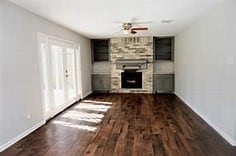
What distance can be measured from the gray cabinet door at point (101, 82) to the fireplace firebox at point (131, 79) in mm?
668

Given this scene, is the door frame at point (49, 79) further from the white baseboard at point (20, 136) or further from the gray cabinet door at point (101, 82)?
the gray cabinet door at point (101, 82)

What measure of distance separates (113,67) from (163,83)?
89.8 inches

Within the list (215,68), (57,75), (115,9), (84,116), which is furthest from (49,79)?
(215,68)

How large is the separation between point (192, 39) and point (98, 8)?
3234 mm

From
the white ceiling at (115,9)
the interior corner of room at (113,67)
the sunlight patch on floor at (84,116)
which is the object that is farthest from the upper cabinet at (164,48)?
the sunlight patch on floor at (84,116)

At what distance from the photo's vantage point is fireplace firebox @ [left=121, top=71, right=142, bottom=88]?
31.6 feet

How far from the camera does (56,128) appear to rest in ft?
15.5

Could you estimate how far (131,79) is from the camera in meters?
9.72

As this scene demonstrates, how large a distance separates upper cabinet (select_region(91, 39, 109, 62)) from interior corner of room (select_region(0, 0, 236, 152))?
11.1 inches

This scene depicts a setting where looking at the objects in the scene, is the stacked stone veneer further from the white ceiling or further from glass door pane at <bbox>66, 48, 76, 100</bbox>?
the white ceiling

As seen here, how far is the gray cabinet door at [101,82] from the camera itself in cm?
983

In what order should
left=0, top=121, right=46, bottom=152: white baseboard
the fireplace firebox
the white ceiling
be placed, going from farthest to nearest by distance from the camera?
1. the fireplace firebox
2. the white ceiling
3. left=0, top=121, right=46, bottom=152: white baseboard

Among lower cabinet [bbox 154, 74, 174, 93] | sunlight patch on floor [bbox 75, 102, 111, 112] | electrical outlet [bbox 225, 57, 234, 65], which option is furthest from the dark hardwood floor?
lower cabinet [bbox 154, 74, 174, 93]

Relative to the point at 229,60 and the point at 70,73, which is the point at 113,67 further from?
the point at 229,60
